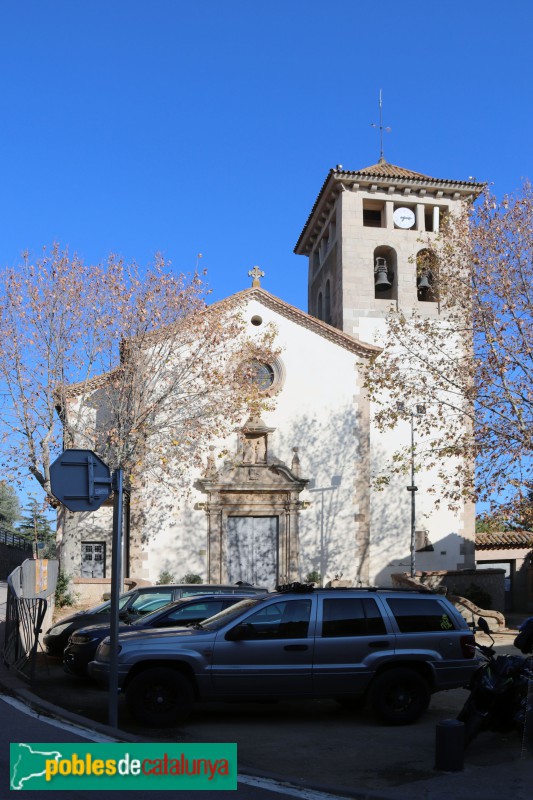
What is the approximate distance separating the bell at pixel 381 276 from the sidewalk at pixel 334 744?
19.2 m

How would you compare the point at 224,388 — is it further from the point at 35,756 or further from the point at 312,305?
the point at 35,756

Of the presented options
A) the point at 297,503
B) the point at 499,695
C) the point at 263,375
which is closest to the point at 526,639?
the point at 499,695

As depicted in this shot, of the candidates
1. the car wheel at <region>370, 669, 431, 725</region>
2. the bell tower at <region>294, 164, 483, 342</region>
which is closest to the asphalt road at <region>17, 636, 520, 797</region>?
the car wheel at <region>370, 669, 431, 725</region>

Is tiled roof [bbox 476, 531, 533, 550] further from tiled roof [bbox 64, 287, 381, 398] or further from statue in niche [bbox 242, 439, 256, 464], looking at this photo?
statue in niche [bbox 242, 439, 256, 464]

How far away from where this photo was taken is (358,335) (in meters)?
28.2

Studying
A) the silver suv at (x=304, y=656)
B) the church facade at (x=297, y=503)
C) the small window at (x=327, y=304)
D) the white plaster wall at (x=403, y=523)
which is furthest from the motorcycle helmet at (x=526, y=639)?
the small window at (x=327, y=304)

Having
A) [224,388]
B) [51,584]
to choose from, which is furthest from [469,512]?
[51,584]

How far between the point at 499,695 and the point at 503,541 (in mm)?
23151

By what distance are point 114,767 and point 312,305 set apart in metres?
28.7

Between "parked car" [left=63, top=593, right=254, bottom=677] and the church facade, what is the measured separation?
491 inches

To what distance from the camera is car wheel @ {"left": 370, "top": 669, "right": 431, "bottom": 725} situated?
895 cm

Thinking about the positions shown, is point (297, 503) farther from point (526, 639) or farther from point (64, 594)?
point (526, 639)

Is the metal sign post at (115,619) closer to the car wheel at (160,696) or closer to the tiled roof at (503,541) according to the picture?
the car wheel at (160,696)

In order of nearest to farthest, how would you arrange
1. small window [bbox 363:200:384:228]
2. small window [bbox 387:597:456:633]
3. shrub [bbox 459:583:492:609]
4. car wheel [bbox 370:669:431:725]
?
1. car wheel [bbox 370:669:431:725]
2. small window [bbox 387:597:456:633]
3. shrub [bbox 459:583:492:609]
4. small window [bbox 363:200:384:228]
